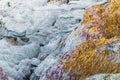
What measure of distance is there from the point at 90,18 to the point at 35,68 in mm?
2118

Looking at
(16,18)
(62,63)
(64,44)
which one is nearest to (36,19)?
(16,18)

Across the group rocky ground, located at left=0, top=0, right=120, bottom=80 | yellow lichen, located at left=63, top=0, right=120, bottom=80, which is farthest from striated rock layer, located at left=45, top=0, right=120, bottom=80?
rocky ground, located at left=0, top=0, right=120, bottom=80

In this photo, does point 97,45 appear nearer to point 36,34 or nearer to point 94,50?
point 94,50

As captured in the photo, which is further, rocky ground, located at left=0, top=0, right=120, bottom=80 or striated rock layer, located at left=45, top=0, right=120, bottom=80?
rocky ground, located at left=0, top=0, right=120, bottom=80

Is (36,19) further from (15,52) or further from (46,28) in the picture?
(15,52)

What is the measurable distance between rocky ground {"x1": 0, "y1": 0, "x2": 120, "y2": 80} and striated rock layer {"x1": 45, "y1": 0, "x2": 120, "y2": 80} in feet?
0.89

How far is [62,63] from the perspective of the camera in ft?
28.6

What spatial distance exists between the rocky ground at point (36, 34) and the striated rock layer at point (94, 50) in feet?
0.89

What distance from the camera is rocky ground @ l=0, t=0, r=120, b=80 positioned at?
34.1ft

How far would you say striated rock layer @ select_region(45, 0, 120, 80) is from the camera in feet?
26.3

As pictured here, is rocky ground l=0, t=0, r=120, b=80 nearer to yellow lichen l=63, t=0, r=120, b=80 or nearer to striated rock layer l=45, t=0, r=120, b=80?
striated rock layer l=45, t=0, r=120, b=80

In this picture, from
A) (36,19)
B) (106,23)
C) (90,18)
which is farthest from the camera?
(36,19)

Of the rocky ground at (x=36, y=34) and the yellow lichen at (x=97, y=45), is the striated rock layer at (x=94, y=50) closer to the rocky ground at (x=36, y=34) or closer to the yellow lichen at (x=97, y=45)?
the yellow lichen at (x=97, y=45)

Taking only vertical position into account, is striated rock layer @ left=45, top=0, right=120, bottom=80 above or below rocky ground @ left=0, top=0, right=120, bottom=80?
above
